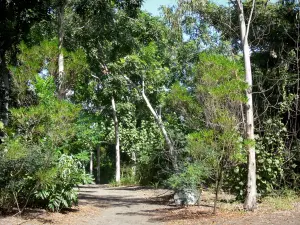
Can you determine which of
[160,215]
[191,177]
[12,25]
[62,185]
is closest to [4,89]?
[12,25]

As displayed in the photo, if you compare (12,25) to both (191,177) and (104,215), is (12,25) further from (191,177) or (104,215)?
(191,177)

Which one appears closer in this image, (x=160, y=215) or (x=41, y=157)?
(x=41, y=157)

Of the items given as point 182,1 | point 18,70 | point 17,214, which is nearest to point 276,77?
point 182,1

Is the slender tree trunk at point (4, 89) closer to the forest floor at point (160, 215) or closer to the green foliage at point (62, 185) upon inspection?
the green foliage at point (62, 185)

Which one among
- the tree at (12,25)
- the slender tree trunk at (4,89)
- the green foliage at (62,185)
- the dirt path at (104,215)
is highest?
the tree at (12,25)

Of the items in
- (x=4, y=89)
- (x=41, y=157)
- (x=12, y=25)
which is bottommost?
(x=41, y=157)

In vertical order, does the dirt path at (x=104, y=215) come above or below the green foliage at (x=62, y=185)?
below

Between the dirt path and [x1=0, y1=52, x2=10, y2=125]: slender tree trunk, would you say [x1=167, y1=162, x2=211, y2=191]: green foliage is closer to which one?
the dirt path

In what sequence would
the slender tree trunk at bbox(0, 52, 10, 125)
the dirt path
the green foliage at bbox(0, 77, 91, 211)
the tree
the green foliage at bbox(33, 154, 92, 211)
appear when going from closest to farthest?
the green foliage at bbox(0, 77, 91, 211)
the dirt path
the green foliage at bbox(33, 154, 92, 211)
the tree
the slender tree trunk at bbox(0, 52, 10, 125)

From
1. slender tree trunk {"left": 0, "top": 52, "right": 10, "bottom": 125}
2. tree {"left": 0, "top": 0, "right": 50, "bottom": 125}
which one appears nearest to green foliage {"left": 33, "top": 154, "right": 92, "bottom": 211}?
tree {"left": 0, "top": 0, "right": 50, "bottom": 125}

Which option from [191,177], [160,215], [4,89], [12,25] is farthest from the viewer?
[4,89]

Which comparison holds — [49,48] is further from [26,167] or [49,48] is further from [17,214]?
[17,214]

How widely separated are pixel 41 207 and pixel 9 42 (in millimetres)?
5629

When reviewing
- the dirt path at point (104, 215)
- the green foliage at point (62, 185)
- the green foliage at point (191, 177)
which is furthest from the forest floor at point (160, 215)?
the green foliage at point (191, 177)
